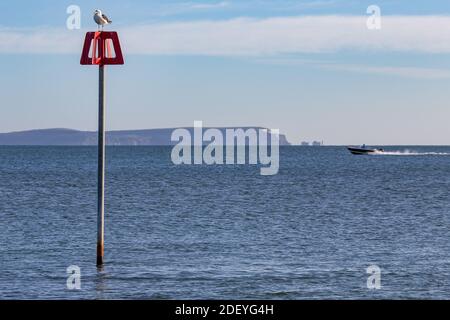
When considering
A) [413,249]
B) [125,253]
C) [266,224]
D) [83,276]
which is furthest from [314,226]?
[83,276]

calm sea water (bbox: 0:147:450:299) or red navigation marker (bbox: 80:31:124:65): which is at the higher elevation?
red navigation marker (bbox: 80:31:124:65)

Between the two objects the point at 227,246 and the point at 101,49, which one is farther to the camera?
the point at 227,246

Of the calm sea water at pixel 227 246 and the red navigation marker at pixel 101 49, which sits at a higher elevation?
the red navigation marker at pixel 101 49

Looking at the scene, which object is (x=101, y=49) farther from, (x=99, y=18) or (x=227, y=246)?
(x=227, y=246)

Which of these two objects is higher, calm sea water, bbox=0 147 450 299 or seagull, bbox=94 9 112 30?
seagull, bbox=94 9 112 30

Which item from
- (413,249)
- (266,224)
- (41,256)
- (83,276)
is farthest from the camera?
(266,224)

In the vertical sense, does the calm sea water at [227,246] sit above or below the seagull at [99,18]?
below

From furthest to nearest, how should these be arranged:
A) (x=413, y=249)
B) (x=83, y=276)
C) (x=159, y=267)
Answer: (x=413, y=249) < (x=159, y=267) < (x=83, y=276)

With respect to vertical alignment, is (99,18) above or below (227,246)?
above

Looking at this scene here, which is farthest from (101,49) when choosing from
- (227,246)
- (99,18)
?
(227,246)

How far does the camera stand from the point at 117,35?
94.2ft
